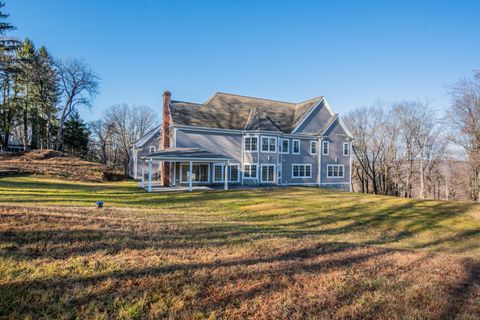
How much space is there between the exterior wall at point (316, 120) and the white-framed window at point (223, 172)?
856 cm

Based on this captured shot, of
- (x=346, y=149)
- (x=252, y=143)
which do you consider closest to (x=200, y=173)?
(x=252, y=143)

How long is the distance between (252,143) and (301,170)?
6916mm

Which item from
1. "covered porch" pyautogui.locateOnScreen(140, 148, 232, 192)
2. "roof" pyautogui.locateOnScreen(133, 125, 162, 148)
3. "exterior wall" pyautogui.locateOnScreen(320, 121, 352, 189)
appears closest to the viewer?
"covered porch" pyautogui.locateOnScreen(140, 148, 232, 192)

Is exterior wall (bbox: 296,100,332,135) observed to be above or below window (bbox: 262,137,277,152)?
above

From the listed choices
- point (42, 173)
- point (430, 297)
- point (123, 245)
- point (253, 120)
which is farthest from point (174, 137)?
point (430, 297)

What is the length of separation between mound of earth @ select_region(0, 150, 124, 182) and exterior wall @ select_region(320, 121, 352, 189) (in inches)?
910

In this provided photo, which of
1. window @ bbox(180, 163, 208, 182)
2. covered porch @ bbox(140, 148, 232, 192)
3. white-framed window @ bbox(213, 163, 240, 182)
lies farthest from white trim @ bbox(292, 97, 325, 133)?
window @ bbox(180, 163, 208, 182)

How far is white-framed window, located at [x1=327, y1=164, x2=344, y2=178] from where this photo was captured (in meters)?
31.4

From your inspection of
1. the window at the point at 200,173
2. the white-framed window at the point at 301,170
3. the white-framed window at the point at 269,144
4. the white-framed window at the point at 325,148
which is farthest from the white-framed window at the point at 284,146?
the window at the point at 200,173

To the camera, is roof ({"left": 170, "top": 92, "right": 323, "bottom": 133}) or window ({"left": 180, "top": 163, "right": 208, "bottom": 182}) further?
roof ({"left": 170, "top": 92, "right": 323, "bottom": 133})

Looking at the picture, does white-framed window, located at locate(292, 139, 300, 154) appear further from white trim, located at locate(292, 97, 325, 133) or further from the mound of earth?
the mound of earth

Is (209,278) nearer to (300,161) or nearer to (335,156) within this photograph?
(300,161)

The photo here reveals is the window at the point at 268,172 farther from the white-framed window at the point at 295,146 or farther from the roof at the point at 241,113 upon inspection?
the roof at the point at 241,113

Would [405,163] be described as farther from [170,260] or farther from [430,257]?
[170,260]
